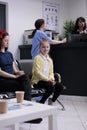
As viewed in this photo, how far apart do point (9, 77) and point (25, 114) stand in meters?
1.46

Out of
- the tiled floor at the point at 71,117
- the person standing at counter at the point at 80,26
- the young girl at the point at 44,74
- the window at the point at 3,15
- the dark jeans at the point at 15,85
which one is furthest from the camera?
the window at the point at 3,15

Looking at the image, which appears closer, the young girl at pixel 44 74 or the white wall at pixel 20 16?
the young girl at pixel 44 74

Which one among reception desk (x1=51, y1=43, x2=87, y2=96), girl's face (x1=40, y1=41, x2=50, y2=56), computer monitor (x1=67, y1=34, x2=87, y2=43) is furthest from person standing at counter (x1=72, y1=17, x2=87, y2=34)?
girl's face (x1=40, y1=41, x2=50, y2=56)

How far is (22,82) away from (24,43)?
9.06 feet

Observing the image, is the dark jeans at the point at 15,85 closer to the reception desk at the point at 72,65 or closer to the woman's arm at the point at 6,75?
the woman's arm at the point at 6,75

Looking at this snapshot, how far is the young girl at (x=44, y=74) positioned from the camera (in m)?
3.40

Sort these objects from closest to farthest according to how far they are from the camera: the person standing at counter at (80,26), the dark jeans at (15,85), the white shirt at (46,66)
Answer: the dark jeans at (15,85) → the white shirt at (46,66) → the person standing at counter at (80,26)

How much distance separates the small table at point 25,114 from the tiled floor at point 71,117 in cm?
95

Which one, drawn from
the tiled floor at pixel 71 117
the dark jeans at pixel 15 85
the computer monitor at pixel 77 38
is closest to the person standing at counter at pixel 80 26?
the computer monitor at pixel 77 38

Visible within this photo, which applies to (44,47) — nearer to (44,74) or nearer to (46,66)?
(46,66)

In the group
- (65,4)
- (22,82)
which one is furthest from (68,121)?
(65,4)

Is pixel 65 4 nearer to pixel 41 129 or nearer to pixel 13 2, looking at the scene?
pixel 13 2

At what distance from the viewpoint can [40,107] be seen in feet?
6.33

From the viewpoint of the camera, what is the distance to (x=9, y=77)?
10.3 ft
